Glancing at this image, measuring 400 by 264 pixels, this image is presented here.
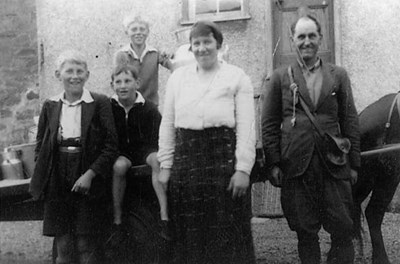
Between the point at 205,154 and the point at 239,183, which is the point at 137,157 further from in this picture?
the point at 239,183

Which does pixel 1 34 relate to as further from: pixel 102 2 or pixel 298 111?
pixel 298 111

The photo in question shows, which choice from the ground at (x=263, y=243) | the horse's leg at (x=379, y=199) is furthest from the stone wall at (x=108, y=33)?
the horse's leg at (x=379, y=199)

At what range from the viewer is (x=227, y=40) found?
879 centimetres

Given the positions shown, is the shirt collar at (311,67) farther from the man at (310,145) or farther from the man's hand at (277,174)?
the man's hand at (277,174)

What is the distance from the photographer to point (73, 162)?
169 inches

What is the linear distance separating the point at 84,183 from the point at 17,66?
6.89 meters

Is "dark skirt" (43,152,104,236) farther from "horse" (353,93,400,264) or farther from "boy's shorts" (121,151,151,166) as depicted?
"horse" (353,93,400,264)

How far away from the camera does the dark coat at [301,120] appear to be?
4.09m

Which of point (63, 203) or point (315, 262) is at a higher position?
point (63, 203)

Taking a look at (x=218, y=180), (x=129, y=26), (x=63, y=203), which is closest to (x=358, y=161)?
(x=218, y=180)

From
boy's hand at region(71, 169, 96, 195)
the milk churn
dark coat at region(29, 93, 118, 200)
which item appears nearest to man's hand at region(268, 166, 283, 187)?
dark coat at region(29, 93, 118, 200)

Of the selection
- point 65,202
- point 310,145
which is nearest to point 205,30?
point 310,145

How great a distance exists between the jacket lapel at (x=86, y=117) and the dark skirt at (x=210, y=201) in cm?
66

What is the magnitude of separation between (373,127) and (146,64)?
6.31ft
